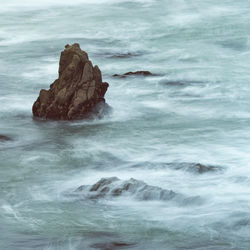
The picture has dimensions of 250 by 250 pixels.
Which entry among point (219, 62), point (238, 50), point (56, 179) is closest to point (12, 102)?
point (56, 179)

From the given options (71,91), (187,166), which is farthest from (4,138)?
(187,166)

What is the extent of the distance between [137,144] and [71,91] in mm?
3155

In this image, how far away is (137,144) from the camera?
71.9 feet

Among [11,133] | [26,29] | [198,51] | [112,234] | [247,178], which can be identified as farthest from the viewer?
[26,29]

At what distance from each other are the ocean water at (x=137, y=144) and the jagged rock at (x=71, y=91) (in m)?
0.43

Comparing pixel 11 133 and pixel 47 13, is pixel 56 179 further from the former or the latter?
pixel 47 13

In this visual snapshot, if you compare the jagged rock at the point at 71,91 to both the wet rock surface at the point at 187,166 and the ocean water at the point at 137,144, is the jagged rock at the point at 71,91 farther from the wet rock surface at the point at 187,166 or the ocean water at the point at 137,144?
the wet rock surface at the point at 187,166

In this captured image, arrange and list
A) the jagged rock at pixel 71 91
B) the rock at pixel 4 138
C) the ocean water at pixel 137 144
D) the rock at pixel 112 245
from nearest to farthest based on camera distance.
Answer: the rock at pixel 112 245 → the ocean water at pixel 137 144 → the rock at pixel 4 138 → the jagged rock at pixel 71 91

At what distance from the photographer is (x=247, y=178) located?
18484 mm

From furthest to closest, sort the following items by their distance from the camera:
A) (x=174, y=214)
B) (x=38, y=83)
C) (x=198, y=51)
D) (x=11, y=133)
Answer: (x=198, y=51)
(x=38, y=83)
(x=11, y=133)
(x=174, y=214)

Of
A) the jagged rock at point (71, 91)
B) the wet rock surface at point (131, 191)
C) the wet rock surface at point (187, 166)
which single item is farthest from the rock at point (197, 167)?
the jagged rock at point (71, 91)

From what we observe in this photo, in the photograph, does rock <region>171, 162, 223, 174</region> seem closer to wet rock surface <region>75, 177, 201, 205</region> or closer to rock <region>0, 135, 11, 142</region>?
wet rock surface <region>75, 177, 201, 205</region>

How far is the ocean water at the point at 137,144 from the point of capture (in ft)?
51.2

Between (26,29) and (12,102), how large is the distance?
1699 centimetres
